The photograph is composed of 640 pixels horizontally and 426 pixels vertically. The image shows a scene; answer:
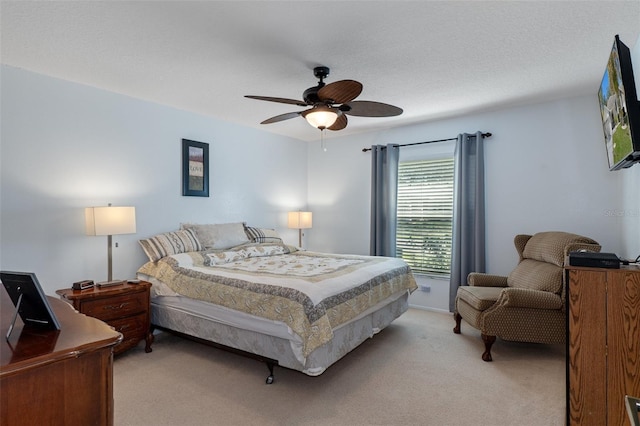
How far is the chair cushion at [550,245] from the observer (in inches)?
127

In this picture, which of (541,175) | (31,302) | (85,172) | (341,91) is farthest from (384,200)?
(31,302)

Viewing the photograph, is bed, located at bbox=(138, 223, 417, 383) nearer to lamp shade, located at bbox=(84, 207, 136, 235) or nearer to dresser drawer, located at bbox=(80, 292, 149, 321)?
dresser drawer, located at bbox=(80, 292, 149, 321)

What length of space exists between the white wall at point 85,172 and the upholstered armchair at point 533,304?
326cm

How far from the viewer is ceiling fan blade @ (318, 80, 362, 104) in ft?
7.52

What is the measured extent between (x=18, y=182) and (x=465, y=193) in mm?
4642

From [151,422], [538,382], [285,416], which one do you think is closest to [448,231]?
[538,382]

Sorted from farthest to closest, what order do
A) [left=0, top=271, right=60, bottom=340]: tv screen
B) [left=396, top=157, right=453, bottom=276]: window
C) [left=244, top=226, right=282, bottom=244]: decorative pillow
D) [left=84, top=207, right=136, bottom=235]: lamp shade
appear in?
[left=396, top=157, right=453, bottom=276]: window < [left=244, top=226, right=282, bottom=244]: decorative pillow < [left=84, top=207, right=136, bottom=235]: lamp shade < [left=0, top=271, right=60, bottom=340]: tv screen

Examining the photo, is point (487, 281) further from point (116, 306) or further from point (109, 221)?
point (109, 221)

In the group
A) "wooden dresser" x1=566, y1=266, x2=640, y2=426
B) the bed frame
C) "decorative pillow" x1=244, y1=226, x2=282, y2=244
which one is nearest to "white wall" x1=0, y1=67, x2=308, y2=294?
"decorative pillow" x1=244, y1=226, x2=282, y2=244

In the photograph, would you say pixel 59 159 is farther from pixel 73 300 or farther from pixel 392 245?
pixel 392 245

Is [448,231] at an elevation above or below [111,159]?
below

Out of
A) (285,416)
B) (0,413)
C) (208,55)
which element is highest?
(208,55)

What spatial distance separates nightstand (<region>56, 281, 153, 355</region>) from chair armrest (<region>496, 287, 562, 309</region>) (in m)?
3.34

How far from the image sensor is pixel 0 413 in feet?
2.84
